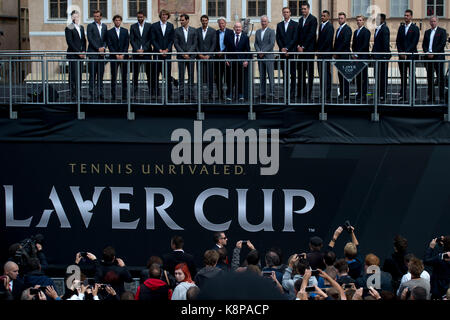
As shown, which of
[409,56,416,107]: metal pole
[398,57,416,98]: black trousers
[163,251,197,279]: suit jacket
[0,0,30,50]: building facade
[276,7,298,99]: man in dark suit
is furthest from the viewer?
[0,0,30,50]: building facade

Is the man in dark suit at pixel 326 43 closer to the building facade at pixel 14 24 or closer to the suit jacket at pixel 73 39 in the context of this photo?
the suit jacket at pixel 73 39

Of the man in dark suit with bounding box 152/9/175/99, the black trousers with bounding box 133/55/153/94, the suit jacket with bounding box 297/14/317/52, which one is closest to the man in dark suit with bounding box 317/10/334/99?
the suit jacket with bounding box 297/14/317/52

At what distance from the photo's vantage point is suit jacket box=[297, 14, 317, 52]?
1738 cm

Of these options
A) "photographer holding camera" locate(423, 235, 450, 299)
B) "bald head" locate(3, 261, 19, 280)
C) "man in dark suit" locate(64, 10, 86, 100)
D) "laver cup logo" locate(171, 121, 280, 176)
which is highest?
"man in dark suit" locate(64, 10, 86, 100)

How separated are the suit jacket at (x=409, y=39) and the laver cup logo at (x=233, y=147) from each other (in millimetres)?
3179

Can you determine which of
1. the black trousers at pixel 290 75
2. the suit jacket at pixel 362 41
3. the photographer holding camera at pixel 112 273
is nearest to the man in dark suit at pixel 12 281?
the photographer holding camera at pixel 112 273

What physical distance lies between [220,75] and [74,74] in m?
3.04

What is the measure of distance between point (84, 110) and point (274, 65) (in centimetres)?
406

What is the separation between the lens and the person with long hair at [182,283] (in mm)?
11018

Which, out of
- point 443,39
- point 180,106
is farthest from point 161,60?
point 443,39

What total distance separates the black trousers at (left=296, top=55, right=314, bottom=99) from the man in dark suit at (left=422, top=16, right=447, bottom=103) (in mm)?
2261

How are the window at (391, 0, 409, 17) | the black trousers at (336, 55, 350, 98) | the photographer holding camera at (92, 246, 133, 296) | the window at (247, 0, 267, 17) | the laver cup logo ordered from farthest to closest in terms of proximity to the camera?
the window at (247, 0, 267, 17) → the window at (391, 0, 409, 17) → the black trousers at (336, 55, 350, 98) → the laver cup logo → the photographer holding camera at (92, 246, 133, 296)

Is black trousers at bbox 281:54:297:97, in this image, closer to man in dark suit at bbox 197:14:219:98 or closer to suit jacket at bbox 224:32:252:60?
suit jacket at bbox 224:32:252:60
